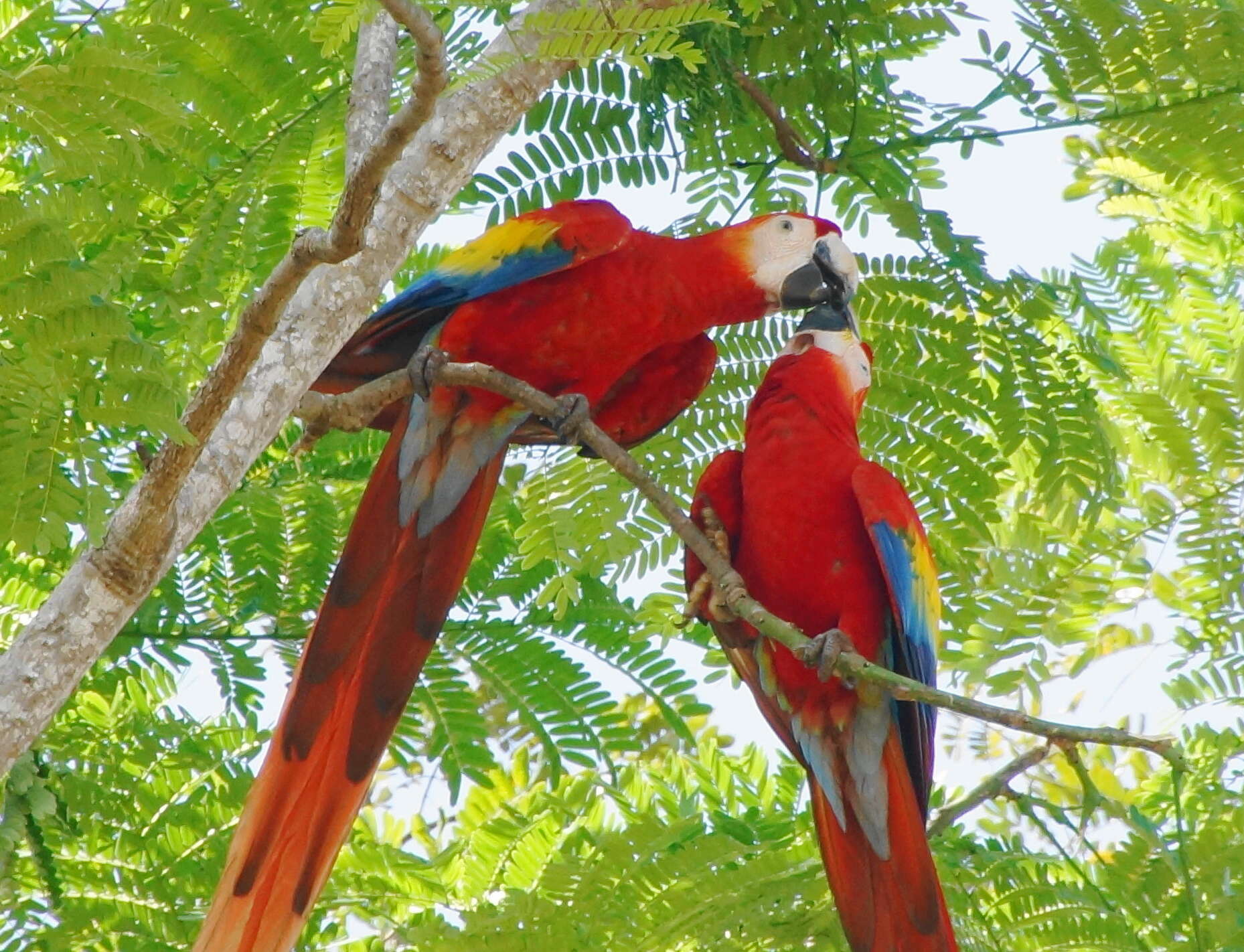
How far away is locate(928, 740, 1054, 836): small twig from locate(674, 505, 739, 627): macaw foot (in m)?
0.45

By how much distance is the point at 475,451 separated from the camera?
2.21 metres

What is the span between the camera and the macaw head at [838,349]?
2.30 m

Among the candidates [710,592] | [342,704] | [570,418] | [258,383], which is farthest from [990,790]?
[258,383]

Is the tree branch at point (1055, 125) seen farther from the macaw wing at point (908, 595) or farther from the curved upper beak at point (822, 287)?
the macaw wing at point (908, 595)

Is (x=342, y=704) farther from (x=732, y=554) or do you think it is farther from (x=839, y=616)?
(x=839, y=616)

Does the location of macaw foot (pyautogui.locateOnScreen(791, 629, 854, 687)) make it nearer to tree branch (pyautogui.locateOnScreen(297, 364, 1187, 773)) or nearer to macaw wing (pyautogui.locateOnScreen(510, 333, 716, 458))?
tree branch (pyautogui.locateOnScreen(297, 364, 1187, 773))

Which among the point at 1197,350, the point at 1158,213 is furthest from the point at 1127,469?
the point at 1158,213

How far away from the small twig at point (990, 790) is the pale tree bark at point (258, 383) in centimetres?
111

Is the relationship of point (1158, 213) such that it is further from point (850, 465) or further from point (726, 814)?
point (726, 814)

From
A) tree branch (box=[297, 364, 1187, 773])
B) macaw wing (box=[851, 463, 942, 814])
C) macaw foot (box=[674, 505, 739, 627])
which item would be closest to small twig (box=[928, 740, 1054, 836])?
macaw wing (box=[851, 463, 942, 814])

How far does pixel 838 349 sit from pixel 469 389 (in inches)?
25.3

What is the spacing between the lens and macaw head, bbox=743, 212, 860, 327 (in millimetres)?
2369

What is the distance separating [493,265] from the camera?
226 cm

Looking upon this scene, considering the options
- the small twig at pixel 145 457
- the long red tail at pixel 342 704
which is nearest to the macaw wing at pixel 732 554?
the long red tail at pixel 342 704
